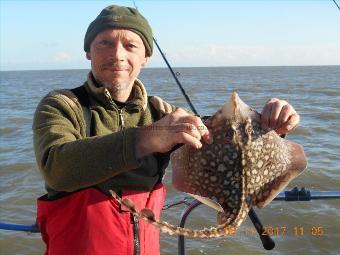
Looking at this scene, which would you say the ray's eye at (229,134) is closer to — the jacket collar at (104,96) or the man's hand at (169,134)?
the man's hand at (169,134)

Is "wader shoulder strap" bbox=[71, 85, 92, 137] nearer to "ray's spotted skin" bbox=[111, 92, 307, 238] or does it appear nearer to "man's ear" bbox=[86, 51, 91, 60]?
"man's ear" bbox=[86, 51, 91, 60]

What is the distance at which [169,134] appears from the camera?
247 cm

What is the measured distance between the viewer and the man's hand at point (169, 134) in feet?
8.09

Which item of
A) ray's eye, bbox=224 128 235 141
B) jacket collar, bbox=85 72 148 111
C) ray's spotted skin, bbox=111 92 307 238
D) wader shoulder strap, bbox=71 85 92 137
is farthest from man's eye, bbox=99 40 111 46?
ray's eye, bbox=224 128 235 141

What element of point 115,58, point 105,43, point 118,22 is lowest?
point 115,58

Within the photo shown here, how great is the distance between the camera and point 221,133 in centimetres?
281

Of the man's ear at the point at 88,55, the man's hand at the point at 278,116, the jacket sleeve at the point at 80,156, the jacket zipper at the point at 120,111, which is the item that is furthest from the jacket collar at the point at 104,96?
the man's hand at the point at 278,116

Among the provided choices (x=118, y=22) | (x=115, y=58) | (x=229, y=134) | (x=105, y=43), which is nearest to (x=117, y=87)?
(x=115, y=58)

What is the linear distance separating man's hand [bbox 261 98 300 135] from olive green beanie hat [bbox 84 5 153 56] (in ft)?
4.20

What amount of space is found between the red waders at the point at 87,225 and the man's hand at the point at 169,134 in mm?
Result: 793

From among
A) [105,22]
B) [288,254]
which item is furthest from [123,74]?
[288,254]

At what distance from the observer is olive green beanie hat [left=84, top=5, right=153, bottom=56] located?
3.37 meters

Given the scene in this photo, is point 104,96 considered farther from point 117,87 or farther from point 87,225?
point 87,225

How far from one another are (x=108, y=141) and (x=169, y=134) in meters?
0.38
